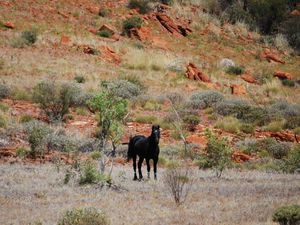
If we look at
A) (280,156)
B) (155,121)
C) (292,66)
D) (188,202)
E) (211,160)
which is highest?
(188,202)

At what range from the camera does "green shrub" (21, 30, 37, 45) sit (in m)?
38.8

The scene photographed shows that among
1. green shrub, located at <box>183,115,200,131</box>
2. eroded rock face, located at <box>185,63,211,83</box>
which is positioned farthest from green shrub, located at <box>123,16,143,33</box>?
green shrub, located at <box>183,115,200,131</box>

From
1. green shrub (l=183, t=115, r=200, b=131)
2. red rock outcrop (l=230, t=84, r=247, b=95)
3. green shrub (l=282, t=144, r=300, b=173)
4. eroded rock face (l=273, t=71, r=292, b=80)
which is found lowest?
eroded rock face (l=273, t=71, r=292, b=80)

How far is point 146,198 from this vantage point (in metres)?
13.8

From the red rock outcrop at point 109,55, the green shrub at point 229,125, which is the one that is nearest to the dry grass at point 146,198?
the green shrub at point 229,125

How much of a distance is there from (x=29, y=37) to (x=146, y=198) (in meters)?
27.4

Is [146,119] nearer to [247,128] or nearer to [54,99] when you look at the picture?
[54,99]

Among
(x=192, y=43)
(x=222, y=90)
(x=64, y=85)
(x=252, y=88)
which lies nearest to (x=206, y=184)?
(x=64, y=85)

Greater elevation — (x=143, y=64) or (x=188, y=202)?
(x=188, y=202)

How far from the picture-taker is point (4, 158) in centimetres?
1969

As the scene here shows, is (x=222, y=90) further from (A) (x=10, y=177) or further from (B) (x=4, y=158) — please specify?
(A) (x=10, y=177)

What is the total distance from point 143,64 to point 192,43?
1123cm

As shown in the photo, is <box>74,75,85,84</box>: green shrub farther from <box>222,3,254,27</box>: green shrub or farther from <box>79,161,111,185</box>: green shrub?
<box>222,3,254,27</box>: green shrub

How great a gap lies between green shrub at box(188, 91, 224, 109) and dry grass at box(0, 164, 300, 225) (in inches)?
576
